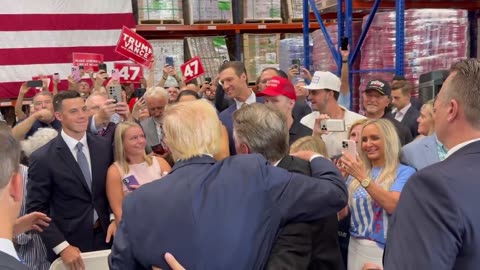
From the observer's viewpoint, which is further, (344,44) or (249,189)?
(344,44)

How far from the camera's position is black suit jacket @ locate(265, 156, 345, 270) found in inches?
79.5

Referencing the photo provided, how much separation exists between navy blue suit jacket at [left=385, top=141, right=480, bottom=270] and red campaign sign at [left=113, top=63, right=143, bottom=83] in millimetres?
5545

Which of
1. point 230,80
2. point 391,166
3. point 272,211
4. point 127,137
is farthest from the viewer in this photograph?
point 230,80

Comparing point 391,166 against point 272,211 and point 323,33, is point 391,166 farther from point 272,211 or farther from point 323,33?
point 323,33

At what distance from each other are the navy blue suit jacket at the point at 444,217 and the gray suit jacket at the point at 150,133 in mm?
3702

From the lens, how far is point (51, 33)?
30.0ft

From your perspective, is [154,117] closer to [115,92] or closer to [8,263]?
[115,92]

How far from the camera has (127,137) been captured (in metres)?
3.75

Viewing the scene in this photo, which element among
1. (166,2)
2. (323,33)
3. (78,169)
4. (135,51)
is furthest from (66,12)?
(78,169)

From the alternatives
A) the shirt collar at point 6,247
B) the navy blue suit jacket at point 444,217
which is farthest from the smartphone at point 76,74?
the navy blue suit jacket at point 444,217

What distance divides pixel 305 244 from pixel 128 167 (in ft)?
6.39

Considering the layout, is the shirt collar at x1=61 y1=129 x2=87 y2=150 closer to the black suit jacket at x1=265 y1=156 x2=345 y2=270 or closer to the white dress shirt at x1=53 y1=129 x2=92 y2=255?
the white dress shirt at x1=53 y1=129 x2=92 y2=255

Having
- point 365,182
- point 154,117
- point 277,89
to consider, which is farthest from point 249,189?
point 154,117

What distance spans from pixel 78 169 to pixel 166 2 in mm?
6179
